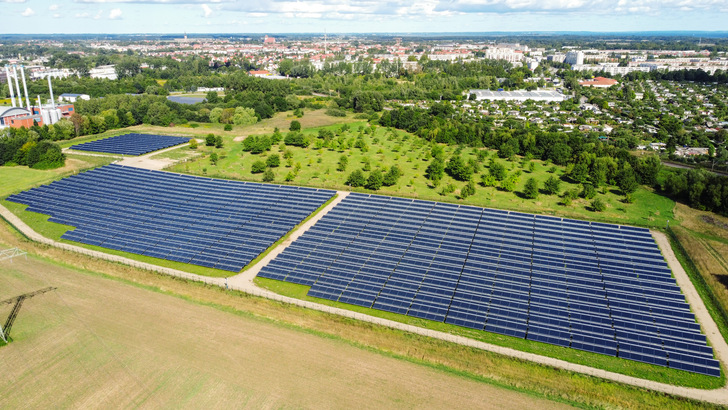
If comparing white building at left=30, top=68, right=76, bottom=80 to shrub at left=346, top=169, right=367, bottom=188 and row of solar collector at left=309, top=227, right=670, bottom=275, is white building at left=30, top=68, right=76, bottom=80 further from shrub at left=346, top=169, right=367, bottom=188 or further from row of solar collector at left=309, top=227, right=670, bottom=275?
row of solar collector at left=309, top=227, right=670, bottom=275

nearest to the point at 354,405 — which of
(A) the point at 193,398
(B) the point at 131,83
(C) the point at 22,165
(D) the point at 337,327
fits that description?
(D) the point at 337,327

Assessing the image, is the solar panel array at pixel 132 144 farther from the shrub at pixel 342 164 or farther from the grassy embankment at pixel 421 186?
the shrub at pixel 342 164

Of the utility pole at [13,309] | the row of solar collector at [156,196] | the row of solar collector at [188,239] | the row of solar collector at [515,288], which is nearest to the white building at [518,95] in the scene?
the row of solar collector at [156,196]

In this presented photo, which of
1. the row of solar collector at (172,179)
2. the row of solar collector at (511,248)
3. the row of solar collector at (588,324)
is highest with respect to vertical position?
A: the row of solar collector at (172,179)

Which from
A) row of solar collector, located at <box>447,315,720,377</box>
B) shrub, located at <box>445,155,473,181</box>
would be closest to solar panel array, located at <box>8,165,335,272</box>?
shrub, located at <box>445,155,473,181</box>

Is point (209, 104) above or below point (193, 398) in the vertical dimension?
above

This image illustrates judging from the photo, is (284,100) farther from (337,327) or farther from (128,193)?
(337,327)

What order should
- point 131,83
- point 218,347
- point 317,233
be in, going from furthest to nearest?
1. point 131,83
2. point 317,233
3. point 218,347

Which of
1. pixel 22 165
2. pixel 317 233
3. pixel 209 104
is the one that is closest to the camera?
pixel 317 233
